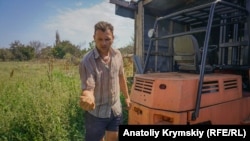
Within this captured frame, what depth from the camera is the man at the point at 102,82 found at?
2281 millimetres

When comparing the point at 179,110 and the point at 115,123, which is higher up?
the point at 179,110

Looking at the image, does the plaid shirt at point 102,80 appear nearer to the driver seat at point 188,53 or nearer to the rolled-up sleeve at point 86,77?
the rolled-up sleeve at point 86,77

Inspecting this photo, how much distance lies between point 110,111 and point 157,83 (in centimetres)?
69

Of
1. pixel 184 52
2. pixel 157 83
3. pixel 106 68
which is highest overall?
pixel 184 52

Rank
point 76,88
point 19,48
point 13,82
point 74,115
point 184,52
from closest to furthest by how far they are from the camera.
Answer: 1. point 184,52
2. point 74,115
3. point 76,88
4. point 13,82
5. point 19,48

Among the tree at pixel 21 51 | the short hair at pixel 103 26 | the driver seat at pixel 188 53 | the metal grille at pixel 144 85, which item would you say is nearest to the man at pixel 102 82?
the short hair at pixel 103 26

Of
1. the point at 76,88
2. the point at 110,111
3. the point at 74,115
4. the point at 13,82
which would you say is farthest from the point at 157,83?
the point at 13,82

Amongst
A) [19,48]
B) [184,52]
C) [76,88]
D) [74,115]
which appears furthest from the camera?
[19,48]

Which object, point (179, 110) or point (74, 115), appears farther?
point (74, 115)

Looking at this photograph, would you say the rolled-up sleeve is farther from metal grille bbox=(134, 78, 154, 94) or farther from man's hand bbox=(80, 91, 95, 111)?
metal grille bbox=(134, 78, 154, 94)

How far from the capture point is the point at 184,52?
3082 mm

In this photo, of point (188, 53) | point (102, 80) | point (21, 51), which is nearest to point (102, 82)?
point (102, 80)

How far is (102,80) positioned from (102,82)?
0.08 feet

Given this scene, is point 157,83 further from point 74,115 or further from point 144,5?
point 144,5
